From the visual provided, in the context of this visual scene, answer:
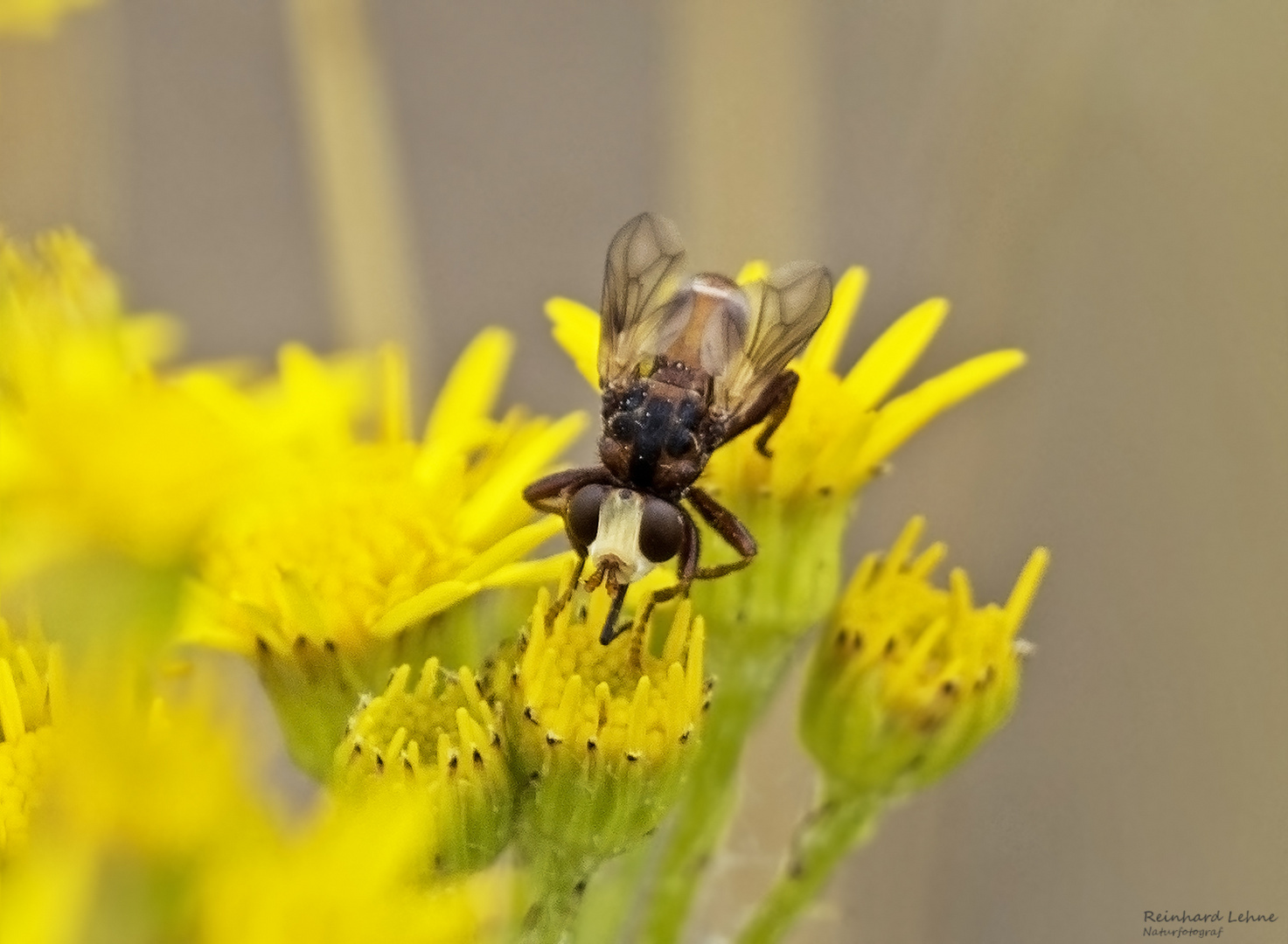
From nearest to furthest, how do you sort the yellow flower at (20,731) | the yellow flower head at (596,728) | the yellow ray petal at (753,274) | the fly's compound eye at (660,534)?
the yellow flower at (20,731), the yellow flower head at (596,728), the fly's compound eye at (660,534), the yellow ray petal at (753,274)

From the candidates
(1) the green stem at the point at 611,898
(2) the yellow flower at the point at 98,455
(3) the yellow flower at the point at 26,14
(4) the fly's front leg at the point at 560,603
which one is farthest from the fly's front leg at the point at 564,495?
(3) the yellow flower at the point at 26,14

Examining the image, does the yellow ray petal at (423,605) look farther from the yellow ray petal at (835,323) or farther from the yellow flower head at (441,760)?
the yellow ray petal at (835,323)

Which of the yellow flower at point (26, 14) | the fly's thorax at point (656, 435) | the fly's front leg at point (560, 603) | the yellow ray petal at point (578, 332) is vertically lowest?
the fly's front leg at point (560, 603)

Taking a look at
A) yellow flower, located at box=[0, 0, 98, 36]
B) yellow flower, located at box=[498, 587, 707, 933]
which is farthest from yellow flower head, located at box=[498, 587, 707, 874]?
yellow flower, located at box=[0, 0, 98, 36]

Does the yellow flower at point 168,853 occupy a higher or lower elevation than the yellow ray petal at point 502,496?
lower

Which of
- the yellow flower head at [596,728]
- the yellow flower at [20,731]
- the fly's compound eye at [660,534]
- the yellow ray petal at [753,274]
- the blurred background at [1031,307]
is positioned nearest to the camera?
the yellow flower at [20,731]

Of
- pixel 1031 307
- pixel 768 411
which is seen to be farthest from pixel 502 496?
pixel 1031 307

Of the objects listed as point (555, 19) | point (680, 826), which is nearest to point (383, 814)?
point (680, 826)
